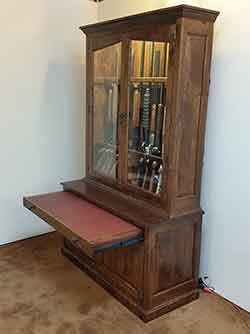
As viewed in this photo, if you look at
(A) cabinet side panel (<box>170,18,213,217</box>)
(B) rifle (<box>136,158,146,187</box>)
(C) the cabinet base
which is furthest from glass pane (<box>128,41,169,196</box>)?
(C) the cabinet base

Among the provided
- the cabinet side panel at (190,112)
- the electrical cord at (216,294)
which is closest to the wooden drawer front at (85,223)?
the cabinet side panel at (190,112)

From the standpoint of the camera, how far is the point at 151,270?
2225 mm

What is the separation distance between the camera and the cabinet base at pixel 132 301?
227cm

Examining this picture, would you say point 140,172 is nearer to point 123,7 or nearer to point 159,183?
point 159,183

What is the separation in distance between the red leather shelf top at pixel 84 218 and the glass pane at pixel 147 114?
1.03ft

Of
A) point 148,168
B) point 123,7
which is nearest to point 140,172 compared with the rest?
point 148,168

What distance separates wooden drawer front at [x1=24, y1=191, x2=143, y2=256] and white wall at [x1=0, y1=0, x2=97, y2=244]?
26.5 inches

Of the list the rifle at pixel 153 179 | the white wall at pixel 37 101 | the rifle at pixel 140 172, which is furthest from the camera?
the white wall at pixel 37 101

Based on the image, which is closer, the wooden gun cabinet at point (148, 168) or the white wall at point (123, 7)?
the wooden gun cabinet at point (148, 168)

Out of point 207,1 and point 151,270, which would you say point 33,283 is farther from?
point 207,1

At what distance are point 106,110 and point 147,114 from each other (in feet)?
1.49

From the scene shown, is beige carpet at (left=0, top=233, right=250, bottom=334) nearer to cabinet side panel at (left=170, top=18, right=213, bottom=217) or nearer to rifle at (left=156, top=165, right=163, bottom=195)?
cabinet side panel at (left=170, top=18, right=213, bottom=217)

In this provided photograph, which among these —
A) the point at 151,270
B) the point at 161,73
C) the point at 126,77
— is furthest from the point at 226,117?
the point at 151,270

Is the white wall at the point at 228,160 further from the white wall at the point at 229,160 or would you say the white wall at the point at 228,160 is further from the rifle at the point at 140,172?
the rifle at the point at 140,172
